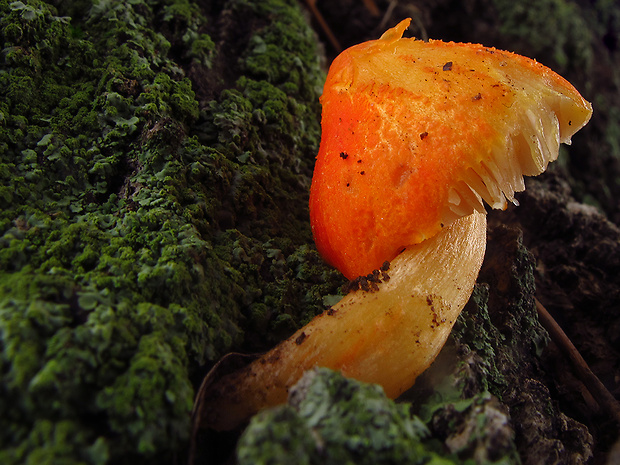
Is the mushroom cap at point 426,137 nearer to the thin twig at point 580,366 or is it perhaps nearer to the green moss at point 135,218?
the green moss at point 135,218

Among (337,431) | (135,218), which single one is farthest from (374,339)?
(135,218)

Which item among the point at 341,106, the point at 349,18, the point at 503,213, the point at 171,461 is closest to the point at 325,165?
the point at 341,106

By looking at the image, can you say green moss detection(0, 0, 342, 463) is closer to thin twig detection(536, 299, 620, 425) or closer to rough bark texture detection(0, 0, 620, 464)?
rough bark texture detection(0, 0, 620, 464)

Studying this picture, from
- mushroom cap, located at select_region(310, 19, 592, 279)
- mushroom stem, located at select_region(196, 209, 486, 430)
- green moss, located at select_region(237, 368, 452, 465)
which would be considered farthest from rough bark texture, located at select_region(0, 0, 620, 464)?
mushroom cap, located at select_region(310, 19, 592, 279)

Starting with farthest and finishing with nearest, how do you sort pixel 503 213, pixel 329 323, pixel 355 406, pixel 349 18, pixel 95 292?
pixel 349 18 → pixel 503 213 → pixel 329 323 → pixel 95 292 → pixel 355 406

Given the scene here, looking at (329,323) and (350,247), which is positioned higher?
(350,247)

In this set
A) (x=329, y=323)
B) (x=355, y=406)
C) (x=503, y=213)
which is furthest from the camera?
(x=503, y=213)

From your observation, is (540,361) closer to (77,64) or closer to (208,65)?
(208,65)

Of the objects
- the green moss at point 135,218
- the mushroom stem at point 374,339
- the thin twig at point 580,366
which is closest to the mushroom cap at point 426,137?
the mushroom stem at point 374,339
